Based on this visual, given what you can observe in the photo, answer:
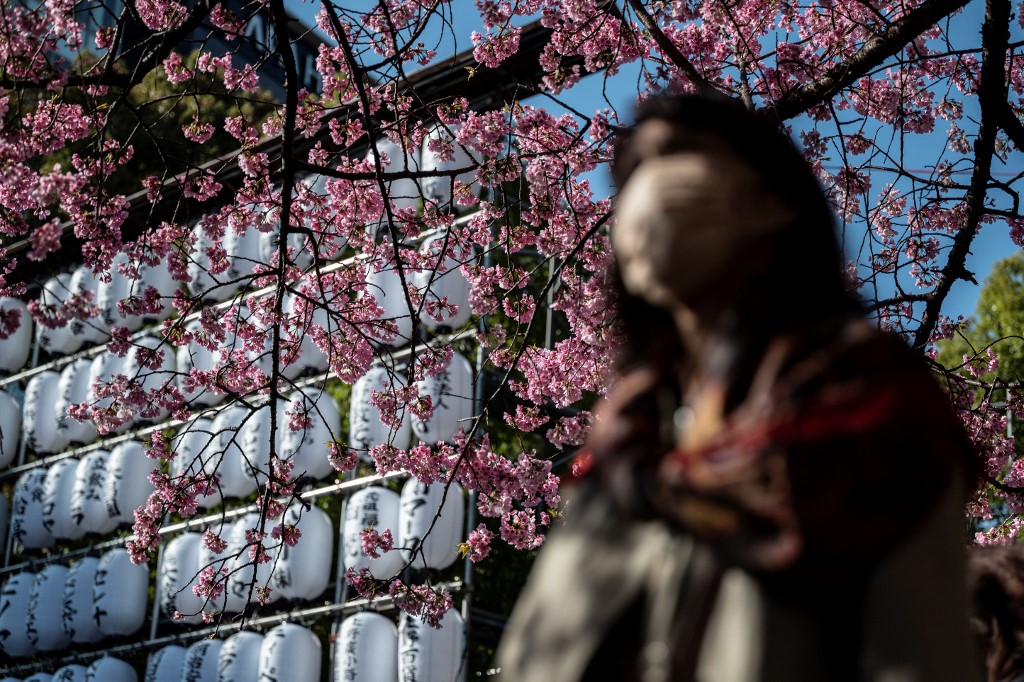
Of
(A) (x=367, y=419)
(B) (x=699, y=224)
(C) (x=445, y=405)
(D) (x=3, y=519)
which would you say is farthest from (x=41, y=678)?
(B) (x=699, y=224)

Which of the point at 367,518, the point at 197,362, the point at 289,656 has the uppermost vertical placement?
the point at 197,362

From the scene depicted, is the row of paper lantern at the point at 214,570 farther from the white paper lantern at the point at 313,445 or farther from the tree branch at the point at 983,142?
the tree branch at the point at 983,142

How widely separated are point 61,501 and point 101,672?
2321 mm

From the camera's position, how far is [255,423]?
11.2 meters

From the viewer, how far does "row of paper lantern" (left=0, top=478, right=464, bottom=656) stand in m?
9.88

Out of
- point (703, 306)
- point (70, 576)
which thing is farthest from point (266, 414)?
point (703, 306)

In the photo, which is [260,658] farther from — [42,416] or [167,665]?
[42,416]

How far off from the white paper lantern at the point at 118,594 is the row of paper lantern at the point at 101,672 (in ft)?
1.09

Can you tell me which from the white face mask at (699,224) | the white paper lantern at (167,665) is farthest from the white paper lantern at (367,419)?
the white face mask at (699,224)

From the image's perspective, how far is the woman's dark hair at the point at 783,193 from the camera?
139cm

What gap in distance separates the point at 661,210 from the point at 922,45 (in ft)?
22.1

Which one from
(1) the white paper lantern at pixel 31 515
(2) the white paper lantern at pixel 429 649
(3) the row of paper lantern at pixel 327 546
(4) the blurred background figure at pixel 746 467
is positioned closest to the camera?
(4) the blurred background figure at pixel 746 467

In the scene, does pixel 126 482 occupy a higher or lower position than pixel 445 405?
higher

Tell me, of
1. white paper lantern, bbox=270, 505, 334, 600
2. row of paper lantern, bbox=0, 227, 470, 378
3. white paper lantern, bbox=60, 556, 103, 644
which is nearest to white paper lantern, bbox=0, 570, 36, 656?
white paper lantern, bbox=60, 556, 103, 644
